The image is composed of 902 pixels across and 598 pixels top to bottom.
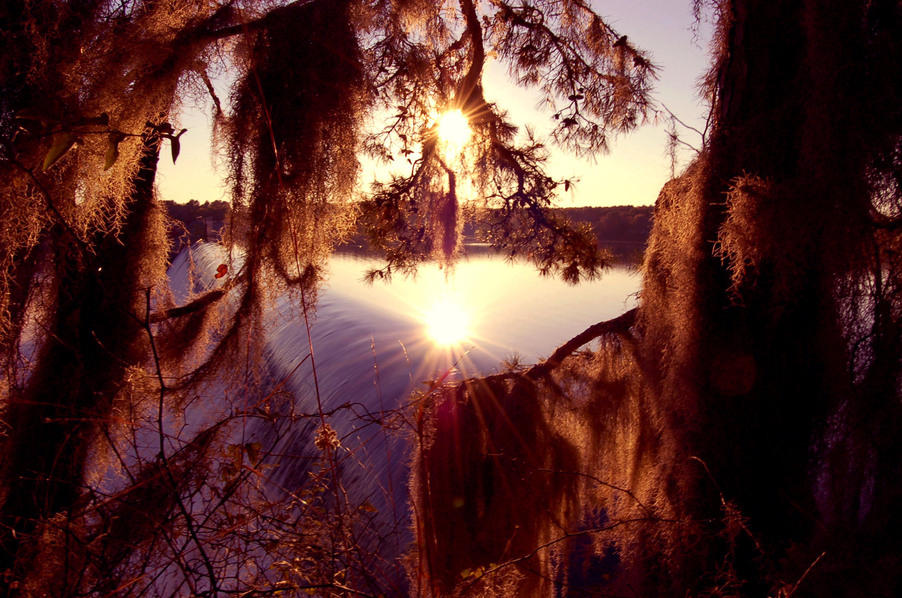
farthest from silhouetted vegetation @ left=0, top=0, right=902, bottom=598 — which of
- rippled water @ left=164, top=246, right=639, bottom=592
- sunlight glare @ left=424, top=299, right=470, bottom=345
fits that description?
sunlight glare @ left=424, top=299, right=470, bottom=345

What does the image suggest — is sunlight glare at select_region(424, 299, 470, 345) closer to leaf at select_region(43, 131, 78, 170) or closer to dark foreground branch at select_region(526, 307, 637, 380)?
dark foreground branch at select_region(526, 307, 637, 380)

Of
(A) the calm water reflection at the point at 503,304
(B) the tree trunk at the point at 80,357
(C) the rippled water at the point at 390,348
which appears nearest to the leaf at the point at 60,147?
(B) the tree trunk at the point at 80,357

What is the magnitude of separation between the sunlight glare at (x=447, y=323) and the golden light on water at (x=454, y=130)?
3.23m

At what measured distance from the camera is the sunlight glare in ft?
19.7

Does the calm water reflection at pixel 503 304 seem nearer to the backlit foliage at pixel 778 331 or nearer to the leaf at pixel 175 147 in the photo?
the backlit foliage at pixel 778 331

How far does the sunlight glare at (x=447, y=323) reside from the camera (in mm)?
5999

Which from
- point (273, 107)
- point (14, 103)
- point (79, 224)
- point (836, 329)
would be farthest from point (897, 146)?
point (14, 103)

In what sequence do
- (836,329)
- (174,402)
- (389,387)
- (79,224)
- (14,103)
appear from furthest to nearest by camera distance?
1. (389,387)
2. (174,402)
3. (79,224)
4. (14,103)
5. (836,329)

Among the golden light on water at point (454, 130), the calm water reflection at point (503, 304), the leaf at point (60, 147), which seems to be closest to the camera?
the leaf at point (60, 147)

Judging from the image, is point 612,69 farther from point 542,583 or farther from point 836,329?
point 542,583

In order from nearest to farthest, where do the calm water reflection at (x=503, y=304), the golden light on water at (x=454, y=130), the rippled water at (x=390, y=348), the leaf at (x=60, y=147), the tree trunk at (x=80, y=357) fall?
the leaf at (x=60, y=147) → the tree trunk at (x=80, y=357) → the golden light on water at (x=454, y=130) → the rippled water at (x=390, y=348) → the calm water reflection at (x=503, y=304)

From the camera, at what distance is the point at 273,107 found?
179cm

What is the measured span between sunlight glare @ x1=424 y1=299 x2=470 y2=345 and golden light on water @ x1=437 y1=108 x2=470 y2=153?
323cm

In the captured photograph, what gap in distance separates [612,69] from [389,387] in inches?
125
